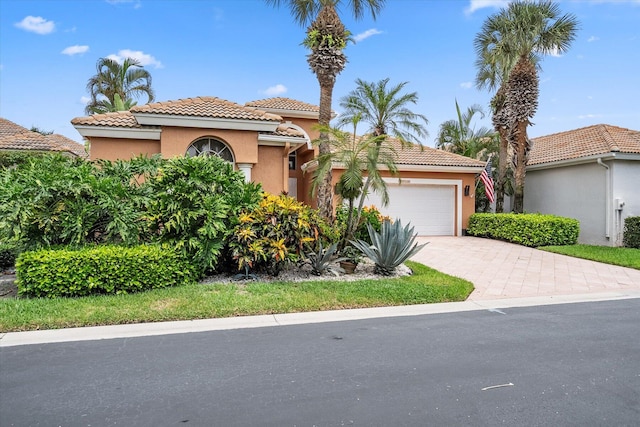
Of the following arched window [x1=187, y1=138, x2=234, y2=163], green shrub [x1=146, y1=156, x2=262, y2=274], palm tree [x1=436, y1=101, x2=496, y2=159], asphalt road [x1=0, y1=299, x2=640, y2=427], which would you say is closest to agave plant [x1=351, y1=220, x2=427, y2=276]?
green shrub [x1=146, y1=156, x2=262, y2=274]

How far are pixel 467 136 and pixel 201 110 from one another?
1809 centimetres

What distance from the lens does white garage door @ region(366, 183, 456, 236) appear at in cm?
1881

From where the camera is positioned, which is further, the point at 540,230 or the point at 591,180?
the point at 591,180

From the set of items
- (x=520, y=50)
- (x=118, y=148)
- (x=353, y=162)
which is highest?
(x=520, y=50)

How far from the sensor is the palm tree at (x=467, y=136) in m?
24.0

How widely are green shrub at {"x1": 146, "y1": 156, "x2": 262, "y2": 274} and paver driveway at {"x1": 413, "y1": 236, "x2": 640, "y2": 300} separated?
5316 millimetres

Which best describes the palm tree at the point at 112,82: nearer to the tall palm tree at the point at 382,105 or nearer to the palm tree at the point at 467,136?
the tall palm tree at the point at 382,105

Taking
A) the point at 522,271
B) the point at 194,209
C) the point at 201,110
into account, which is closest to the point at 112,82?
the point at 201,110

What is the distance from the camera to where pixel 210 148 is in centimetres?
1248

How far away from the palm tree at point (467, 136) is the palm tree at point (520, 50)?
4409mm

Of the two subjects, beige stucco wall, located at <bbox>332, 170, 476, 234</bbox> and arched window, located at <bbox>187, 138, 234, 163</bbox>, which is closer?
arched window, located at <bbox>187, 138, 234, 163</bbox>

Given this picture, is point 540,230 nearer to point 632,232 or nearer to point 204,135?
point 632,232

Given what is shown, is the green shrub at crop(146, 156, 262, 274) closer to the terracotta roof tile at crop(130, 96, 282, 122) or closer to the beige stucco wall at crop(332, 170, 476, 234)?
the terracotta roof tile at crop(130, 96, 282, 122)

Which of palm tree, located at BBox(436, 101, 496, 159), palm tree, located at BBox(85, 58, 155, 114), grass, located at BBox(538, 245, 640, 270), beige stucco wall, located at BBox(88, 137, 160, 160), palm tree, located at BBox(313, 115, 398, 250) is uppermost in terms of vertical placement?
palm tree, located at BBox(85, 58, 155, 114)
